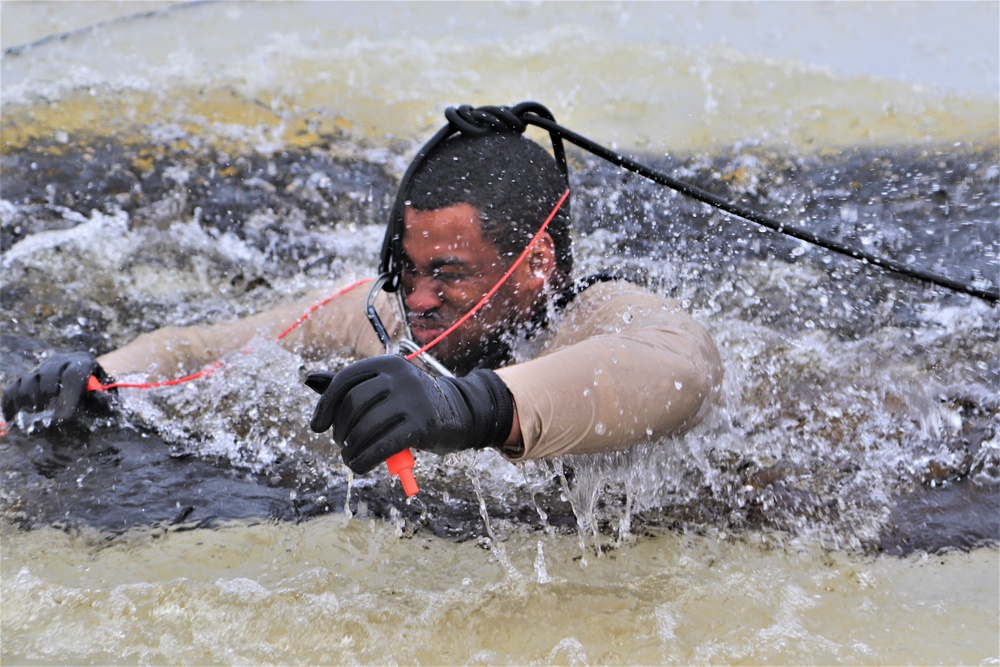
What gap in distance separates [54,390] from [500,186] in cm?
146

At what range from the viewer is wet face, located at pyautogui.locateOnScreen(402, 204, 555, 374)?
2.48m

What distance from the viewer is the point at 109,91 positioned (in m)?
5.59

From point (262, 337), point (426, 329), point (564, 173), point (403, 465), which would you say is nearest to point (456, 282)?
point (426, 329)

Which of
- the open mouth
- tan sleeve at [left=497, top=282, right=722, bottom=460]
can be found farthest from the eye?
tan sleeve at [left=497, top=282, right=722, bottom=460]

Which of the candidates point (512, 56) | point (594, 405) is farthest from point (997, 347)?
point (512, 56)

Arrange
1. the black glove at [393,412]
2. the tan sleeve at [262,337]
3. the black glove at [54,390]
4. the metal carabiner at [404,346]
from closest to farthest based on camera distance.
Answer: the black glove at [393,412]
the metal carabiner at [404,346]
the black glove at [54,390]
the tan sleeve at [262,337]

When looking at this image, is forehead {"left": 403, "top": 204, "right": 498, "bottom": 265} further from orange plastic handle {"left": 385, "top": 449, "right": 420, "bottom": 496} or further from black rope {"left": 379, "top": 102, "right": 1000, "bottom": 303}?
orange plastic handle {"left": 385, "top": 449, "right": 420, "bottom": 496}

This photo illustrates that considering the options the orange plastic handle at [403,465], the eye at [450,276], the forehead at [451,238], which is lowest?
the orange plastic handle at [403,465]

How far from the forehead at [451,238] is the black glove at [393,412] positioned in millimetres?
755

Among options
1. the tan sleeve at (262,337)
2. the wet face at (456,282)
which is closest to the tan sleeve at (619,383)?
the wet face at (456,282)

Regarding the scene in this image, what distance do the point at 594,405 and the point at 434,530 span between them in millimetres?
653

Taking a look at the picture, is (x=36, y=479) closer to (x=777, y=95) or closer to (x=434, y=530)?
(x=434, y=530)

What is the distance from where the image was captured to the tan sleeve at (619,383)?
190 cm

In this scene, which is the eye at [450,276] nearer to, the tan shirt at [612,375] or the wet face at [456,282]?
the wet face at [456,282]
